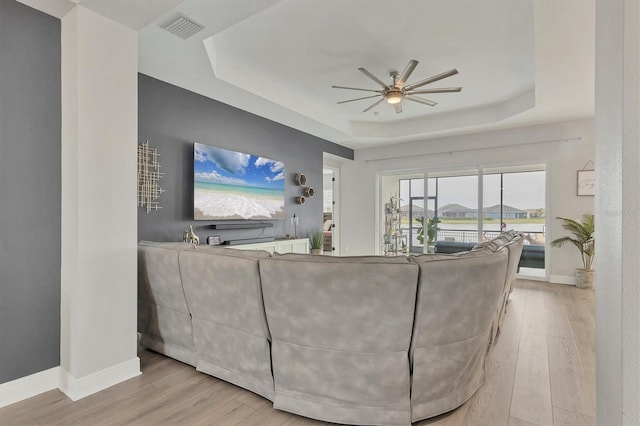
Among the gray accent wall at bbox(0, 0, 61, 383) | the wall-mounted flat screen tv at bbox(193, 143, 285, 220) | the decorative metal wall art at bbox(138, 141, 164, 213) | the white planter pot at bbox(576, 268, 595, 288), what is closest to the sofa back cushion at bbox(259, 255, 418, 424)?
the gray accent wall at bbox(0, 0, 61, 383)

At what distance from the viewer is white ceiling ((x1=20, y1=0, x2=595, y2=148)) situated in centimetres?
255

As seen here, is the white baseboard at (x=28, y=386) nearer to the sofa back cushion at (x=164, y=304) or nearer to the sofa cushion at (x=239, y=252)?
the sofa back cushion at (x=164, y=304)

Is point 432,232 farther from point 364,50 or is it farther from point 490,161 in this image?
point 364,50

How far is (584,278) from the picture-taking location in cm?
487

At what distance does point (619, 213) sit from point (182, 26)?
9.76 feet

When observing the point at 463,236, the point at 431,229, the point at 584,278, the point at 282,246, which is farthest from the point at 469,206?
the point at 282,246

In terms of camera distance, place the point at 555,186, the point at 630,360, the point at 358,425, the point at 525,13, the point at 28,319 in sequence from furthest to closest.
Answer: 1. the point at 555,186
2. the point at 525,13
3. the point at 28,319
4. the point at 358,425
5. the point at 630,360

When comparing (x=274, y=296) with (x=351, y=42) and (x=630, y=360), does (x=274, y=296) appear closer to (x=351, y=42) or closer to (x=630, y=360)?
(x=630, y=360)

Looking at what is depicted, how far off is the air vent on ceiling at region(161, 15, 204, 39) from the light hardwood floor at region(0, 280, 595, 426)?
261 cm

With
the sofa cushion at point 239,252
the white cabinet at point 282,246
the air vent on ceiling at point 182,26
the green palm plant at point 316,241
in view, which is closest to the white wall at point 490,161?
the green palm plant at point 316,241

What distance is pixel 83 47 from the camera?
2027 mm

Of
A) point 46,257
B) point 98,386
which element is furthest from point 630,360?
point 46,257

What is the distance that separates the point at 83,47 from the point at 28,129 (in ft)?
2.01

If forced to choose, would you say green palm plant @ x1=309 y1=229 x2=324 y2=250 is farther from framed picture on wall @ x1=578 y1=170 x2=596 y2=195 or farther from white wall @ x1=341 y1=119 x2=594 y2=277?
framed picture on wall @ x1=578 y1=170 x2=596 y2=195
